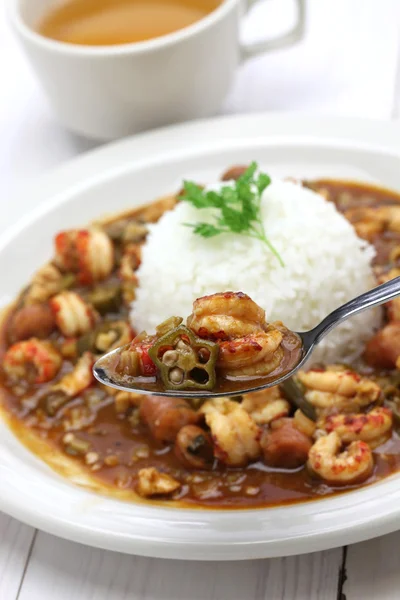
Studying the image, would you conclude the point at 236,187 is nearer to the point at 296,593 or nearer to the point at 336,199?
the point at 336,199

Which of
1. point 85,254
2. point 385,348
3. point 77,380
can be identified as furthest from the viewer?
point 85,254

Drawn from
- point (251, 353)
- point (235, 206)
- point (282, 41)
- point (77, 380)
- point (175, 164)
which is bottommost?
point (77, 380)

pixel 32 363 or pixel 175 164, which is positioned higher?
pixel 175 164

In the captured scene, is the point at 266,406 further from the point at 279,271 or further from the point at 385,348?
the point at 279,271

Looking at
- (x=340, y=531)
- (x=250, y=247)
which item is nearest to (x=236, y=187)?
(x=250, y=247)

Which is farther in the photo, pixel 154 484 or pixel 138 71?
pixel 138 71

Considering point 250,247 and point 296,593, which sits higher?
point 250,247

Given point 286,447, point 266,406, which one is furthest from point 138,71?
point 286,447
